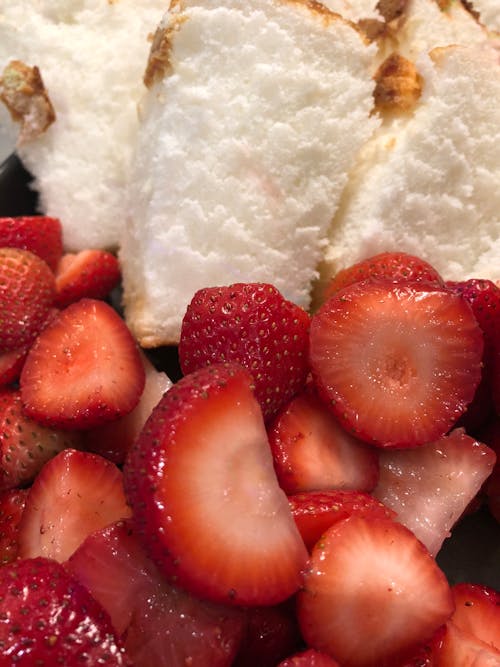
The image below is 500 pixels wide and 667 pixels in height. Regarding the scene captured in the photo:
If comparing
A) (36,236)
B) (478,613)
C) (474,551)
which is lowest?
(474,551)

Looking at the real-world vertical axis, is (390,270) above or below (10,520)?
above

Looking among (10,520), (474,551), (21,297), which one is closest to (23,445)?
(10,520)

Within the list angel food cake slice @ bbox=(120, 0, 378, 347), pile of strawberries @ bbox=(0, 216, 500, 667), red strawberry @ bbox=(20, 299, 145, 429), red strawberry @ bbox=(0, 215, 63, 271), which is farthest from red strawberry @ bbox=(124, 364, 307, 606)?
red strawberry @ bbox=(0, 215, 63, 271)

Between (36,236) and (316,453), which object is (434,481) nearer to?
(316,453)

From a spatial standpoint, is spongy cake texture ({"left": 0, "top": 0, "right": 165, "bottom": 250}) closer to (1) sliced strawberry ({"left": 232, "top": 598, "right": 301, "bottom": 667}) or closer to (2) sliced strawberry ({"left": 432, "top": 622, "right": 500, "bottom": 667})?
(1) sliced strawberry ({"left": 232, "top": 598, "right": 301, "bottom": 667})

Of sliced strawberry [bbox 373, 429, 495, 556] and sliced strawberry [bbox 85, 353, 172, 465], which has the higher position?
sliced strawberry [bbox 373, 429, 495, 556]

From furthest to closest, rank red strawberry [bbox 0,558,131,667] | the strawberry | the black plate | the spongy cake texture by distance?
the spongy cake texture < the black plate < the strawberry < red strawberry [bbox 0,558,131,667]

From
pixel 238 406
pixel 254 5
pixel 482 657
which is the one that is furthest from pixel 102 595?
pixel 254 5
